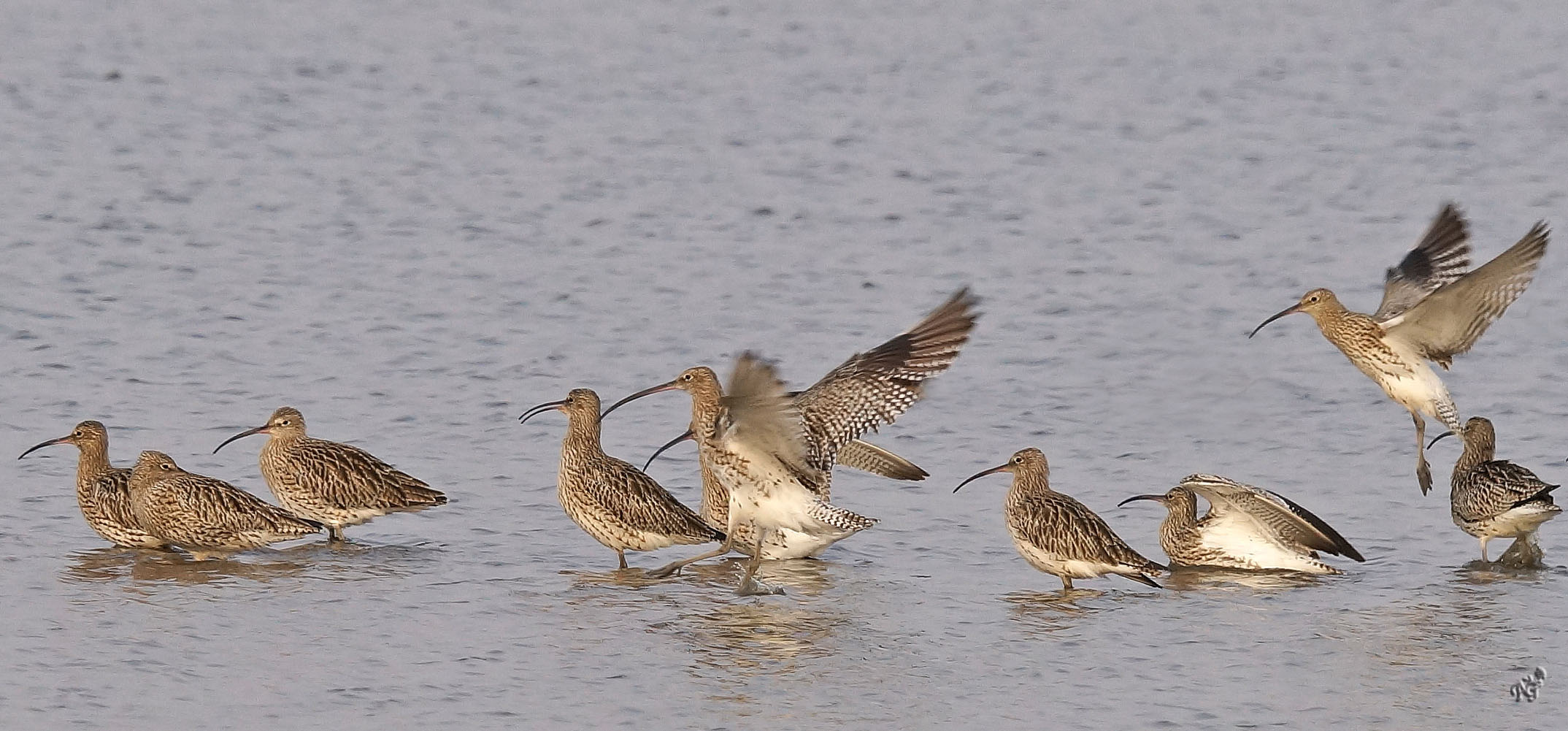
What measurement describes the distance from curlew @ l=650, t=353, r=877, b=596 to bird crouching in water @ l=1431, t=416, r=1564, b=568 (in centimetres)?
247

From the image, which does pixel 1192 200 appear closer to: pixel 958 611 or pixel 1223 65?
pixel 1223 65

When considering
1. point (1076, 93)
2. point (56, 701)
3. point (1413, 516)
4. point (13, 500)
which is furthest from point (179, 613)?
point (1076, 93)

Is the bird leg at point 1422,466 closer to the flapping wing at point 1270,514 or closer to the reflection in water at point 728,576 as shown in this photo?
the flapping wing at point 1270,514

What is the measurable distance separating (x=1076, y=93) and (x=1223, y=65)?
212 centimetres

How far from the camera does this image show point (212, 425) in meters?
11.5

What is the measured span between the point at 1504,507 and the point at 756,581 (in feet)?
9.95

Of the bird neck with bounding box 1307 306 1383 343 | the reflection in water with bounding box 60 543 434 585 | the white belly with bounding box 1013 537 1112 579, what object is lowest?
the reflection in water with bounding box 60 543 434 585

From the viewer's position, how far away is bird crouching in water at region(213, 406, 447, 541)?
32.3ft

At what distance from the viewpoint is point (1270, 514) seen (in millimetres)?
9625

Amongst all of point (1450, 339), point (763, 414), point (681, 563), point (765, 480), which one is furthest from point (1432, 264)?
point (681, 563)

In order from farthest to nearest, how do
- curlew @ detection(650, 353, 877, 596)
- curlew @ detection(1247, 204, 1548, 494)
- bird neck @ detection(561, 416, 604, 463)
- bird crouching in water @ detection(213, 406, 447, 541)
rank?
1. curlew @ detection(1247, 204, 1548, 494)
2. bird neck @ detection(561, 416, 604, 463)
3. bird crouching in water @ detection(213, 406, 447, 541)
4. curlew @ detection(650, 353, 877, 596)

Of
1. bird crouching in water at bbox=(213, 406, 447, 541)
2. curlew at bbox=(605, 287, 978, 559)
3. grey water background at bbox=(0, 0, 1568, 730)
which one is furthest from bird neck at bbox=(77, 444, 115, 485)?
curlew at bbox=(605, 287, 978, 559)

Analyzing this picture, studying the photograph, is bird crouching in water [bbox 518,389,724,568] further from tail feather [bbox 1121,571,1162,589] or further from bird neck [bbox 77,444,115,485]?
bird neck [bbox 77,444,115,485]

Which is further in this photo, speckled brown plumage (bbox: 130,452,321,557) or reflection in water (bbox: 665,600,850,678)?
speckled brown plumage (bbox: 130,452,321,557)
